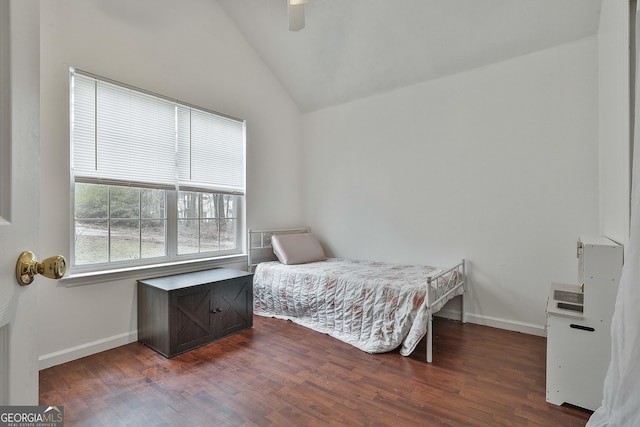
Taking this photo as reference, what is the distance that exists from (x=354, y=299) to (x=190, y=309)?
141 cm

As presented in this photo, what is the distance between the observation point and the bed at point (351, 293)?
97.8 inches

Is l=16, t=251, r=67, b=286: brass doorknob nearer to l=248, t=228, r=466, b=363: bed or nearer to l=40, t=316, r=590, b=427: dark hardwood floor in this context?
l=40, t=316, r=590, b=427: dark hardwood floor

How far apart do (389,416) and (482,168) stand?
98.2 inches

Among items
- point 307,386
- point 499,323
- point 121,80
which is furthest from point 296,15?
point 499,323

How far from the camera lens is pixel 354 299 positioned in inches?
110

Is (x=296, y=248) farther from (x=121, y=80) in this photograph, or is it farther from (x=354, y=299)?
(x=121, y=80)

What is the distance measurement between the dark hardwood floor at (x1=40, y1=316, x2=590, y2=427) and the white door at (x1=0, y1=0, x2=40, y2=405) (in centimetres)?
133

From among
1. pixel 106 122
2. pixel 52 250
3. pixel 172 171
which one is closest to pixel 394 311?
pixel 172 171

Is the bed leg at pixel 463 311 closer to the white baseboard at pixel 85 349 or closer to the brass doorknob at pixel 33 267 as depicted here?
the white baseboard at pixel 85 349

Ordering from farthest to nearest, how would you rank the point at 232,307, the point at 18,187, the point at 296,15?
the point at 232,307 < the point at 296,15 < the point at 18,187

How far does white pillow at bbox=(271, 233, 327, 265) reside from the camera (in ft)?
12.0

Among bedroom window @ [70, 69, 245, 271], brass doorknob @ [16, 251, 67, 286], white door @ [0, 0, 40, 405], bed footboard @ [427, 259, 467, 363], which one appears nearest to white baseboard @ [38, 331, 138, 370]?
bedroom window @ [70, 69, 245, 271]

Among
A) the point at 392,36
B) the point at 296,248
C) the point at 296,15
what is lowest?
the point at 296,248

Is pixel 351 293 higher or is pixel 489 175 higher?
pixel 489 175
